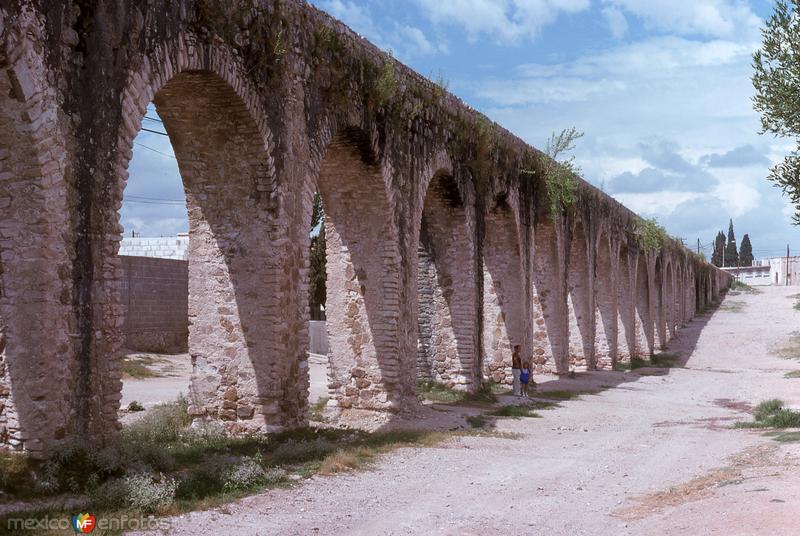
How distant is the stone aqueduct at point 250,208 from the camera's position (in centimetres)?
612

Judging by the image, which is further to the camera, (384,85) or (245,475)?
(384,85)

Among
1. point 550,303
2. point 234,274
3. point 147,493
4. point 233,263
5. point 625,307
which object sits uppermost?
point 233,263

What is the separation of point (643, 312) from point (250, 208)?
24.6 m

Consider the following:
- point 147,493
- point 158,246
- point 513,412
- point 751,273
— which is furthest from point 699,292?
point 147,493

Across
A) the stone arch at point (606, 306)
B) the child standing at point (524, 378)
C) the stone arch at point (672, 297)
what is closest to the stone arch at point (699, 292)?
the stone arch at point (672, 297)

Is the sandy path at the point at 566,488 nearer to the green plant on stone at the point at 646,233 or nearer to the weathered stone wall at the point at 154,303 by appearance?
the weathered stone wall at the point at 154,303

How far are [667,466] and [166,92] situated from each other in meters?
6.26

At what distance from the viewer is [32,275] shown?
6074mm

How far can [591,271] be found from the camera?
22578 millimetres

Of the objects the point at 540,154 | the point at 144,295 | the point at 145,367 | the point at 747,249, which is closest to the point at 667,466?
the point at 540,154

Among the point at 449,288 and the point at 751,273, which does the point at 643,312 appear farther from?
the point at 751,273

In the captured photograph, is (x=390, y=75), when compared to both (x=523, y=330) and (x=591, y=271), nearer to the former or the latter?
(x=523, y=330)

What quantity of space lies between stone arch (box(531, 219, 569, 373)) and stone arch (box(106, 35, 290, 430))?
11164mm

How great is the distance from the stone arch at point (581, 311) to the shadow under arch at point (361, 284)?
37.7 ft
